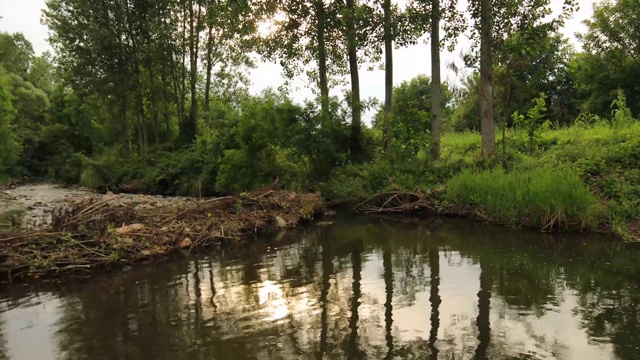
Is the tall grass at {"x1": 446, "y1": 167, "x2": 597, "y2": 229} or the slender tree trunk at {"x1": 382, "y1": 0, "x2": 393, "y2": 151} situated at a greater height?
the slender tree trunk at {"x1": 382, "y1": 0, "x2": 393, "y2": 151}

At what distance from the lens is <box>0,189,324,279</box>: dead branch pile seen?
8758mm

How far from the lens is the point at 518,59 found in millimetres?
14188

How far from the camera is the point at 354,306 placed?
6.52 m

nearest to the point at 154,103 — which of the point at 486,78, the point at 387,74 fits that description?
the point at 387,74

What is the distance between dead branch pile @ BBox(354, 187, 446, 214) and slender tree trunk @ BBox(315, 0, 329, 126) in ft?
13.6

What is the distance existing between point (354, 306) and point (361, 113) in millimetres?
13228

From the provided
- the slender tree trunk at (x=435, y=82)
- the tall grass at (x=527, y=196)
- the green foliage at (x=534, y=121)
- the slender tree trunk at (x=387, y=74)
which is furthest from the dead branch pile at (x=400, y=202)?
the green foliage at (x=534, y=121)

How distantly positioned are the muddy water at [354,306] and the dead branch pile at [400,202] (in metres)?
3.65

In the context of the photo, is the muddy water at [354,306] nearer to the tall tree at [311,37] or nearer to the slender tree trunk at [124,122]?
the tall tree at [311,37]

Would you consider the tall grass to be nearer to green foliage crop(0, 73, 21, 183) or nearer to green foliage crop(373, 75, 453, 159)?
green foliage crop(373, 75, 453, 159)

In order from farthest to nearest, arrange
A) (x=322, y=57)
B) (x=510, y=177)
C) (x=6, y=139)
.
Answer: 1. (x=6, y=139)
2. (x=322, y=57)
3. (x=510, y=177)

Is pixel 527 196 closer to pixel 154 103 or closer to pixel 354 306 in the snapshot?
pixel 354 306

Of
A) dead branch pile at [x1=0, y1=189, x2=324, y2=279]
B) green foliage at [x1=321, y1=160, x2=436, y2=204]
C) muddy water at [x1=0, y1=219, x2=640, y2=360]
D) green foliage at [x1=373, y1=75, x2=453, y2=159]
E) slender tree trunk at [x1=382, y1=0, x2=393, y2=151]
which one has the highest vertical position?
slender tree trunk at [x1=382, y1=0, x2=393, y2=151]

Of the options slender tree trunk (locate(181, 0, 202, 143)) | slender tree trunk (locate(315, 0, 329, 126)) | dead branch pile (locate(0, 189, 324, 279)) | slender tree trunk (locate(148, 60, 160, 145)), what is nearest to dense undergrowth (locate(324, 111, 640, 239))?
slender tree trunk (locate(315, 0, 329, 126))
